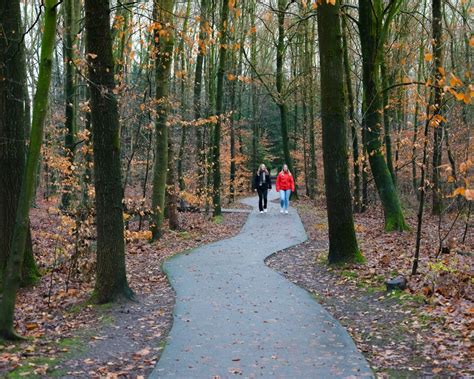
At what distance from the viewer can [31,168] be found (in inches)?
231

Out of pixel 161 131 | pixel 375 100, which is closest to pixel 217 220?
pixel 161 131

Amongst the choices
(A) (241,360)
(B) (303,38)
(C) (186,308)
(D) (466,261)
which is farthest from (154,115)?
(B) (303,38)

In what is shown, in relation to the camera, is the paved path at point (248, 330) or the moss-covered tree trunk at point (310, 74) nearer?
the paved path at point (248, 330)

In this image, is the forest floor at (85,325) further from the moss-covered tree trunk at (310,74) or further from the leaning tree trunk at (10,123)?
the moss-covered tree trunk at (310,74)

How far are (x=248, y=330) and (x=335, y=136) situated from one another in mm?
5155

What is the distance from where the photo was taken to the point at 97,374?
5250mm

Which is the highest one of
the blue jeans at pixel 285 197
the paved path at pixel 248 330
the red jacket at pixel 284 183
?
the red jacket at pixel 284 183

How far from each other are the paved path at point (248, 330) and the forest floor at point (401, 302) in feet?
1.06

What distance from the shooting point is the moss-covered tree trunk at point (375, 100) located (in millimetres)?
14883

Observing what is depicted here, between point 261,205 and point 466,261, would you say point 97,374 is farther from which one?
point 261,205

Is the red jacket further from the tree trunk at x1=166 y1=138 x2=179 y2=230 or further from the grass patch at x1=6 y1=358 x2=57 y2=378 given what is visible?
the grass patch at x1=6 y1=358 x2=57 y2=378

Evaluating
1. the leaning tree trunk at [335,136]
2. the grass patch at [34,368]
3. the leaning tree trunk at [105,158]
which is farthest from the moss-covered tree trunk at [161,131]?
the grass patch at [34,368]

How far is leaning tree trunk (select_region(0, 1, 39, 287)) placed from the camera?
9203 mm

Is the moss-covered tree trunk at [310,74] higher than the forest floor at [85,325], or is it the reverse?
the moss-covered tree trunk at [310,74]
